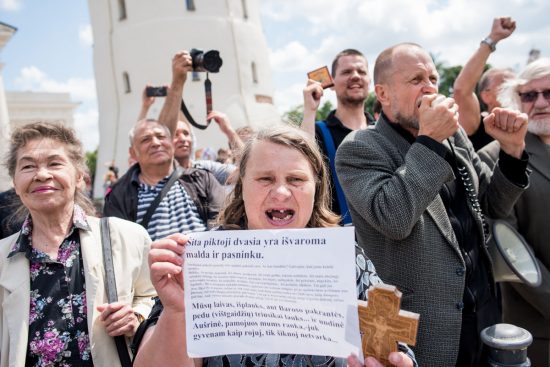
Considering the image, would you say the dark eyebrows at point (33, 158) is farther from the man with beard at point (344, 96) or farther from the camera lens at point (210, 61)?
the camera lens at point (210, 61)

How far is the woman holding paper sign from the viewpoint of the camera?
1532mm

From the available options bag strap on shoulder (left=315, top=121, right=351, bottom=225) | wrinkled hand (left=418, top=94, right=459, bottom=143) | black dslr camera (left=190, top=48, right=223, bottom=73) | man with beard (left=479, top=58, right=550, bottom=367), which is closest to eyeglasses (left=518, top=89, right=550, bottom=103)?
man with beard (left=479, top=58, right=550, bottom=367)

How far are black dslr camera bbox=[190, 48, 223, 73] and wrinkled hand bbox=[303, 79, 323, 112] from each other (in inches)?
40.2

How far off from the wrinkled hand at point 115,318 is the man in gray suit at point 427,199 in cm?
116

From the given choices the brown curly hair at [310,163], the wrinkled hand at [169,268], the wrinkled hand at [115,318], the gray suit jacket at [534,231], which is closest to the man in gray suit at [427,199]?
the brown curly hair at [310,163]

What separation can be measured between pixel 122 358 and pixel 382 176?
1.44 m

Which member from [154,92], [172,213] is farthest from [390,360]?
[154,92]

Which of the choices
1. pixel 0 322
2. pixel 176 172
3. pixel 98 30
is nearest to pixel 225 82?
pixel 98 30

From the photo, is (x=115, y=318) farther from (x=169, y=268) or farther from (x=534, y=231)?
(x=534, y=231)

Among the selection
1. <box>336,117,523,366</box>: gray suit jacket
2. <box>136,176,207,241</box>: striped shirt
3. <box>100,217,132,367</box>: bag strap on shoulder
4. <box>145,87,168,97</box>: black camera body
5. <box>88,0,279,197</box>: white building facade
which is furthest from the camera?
<box>88,0,279,197</box>: white building facade

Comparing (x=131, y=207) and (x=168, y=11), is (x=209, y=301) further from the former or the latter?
(x=168, y=11)

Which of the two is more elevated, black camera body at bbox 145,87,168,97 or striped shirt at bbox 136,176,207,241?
black camera body at bbox 145,87,168,97

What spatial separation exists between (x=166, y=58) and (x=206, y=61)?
18911 mm

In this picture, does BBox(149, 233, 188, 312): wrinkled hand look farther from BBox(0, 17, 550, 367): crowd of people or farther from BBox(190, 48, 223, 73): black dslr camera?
BBox(190, 48, 223, 73): black dslr camera
